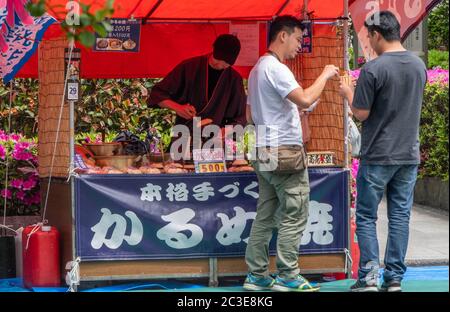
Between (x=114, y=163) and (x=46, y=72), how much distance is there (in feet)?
2.99

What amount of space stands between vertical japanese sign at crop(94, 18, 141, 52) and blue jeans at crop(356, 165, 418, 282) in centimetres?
333

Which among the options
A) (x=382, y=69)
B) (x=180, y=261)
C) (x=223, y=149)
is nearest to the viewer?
(x=382, y=69)

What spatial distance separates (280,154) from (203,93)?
77.3 inches

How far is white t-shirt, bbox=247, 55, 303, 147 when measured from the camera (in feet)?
21.2

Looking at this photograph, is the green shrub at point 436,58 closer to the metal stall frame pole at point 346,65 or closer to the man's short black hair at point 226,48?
the man's short black hair at point 226,48

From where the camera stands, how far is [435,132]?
11070mm

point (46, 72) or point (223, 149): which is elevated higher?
point (46, 72)

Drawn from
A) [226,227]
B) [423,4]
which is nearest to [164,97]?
[226,227]

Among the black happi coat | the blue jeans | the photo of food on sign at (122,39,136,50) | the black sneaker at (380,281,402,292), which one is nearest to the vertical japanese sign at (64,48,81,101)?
the black happi coat

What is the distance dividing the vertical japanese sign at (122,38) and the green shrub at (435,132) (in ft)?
13.2

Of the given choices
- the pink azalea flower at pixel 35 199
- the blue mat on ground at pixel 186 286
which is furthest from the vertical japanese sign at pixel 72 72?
the pink azalea flower at pixel 35 199

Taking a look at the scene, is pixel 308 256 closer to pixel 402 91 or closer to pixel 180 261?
pixel 180 261

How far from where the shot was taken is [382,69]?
6.16 metres

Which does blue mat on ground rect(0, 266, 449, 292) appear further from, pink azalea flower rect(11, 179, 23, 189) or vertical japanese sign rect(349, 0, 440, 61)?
vertical japanese sign rect(349, 0, 440, 61)
